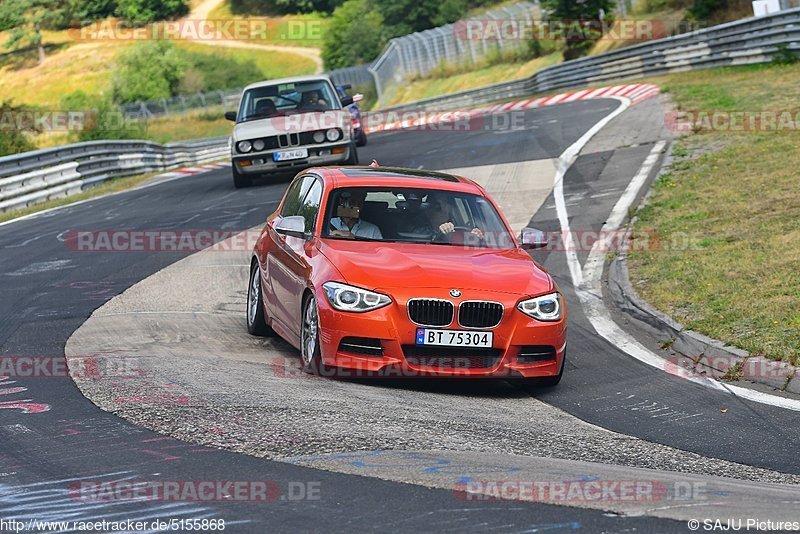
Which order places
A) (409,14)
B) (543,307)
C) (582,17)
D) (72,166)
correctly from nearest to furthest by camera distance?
1. (543,307)
2. (72,166)
3. (582,17)
4. (409,14)

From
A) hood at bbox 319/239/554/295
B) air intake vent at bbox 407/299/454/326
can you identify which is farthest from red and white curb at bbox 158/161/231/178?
air intake vent at bbox 407/299/454/326

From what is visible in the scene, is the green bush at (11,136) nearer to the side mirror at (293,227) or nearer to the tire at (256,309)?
the tire at (256,309)

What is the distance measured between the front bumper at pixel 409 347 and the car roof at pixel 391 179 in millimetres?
1823

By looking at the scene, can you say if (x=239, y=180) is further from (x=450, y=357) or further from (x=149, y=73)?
(x=149, y=73)

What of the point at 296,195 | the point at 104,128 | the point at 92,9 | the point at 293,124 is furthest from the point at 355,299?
the point at 92,9

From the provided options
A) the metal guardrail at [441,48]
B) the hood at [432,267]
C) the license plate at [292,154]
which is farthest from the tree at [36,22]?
the hood at [432,267]

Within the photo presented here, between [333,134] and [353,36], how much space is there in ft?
238

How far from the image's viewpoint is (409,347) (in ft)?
27.2

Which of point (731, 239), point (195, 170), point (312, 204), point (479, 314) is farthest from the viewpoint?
point (195, 170)

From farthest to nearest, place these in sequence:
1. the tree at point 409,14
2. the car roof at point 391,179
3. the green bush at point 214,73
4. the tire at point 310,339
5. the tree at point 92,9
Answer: the tree at point 92,9 < the green bush at point 214,73 < the tree at point 409,14 < the car roof at point 391,179 < the tire at point 310,339

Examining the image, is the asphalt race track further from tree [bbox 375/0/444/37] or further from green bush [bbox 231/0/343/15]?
green bush [bbox 231/0/343/15]

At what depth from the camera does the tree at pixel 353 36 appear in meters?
91.9

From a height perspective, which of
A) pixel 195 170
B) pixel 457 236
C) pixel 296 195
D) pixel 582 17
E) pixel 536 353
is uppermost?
pixel 296 195

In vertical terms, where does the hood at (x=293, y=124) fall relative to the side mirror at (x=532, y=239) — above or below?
below
